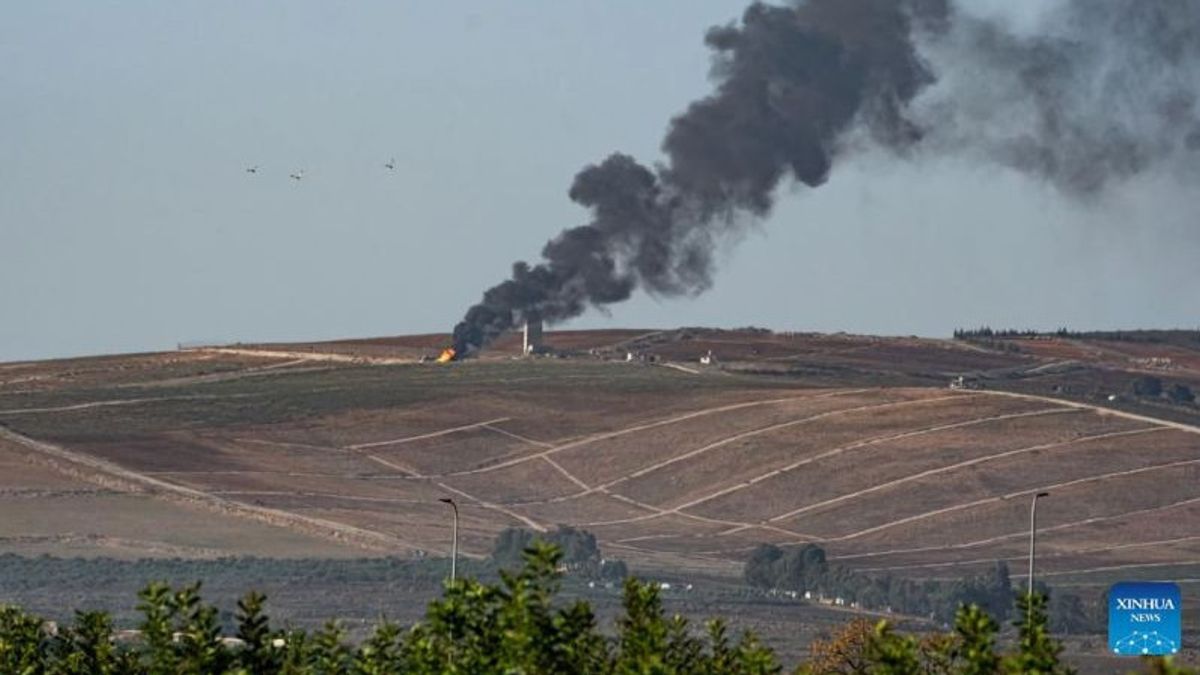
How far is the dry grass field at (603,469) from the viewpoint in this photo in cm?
14738

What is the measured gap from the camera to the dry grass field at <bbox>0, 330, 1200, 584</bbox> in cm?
14738

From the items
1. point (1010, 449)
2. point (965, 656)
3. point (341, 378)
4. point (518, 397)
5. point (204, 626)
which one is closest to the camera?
point (965, 656)

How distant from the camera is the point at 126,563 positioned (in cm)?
13588

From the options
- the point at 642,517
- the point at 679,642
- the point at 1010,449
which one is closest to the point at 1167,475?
the point at 1010,449

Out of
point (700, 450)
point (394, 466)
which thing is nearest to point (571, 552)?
point (394, 466)

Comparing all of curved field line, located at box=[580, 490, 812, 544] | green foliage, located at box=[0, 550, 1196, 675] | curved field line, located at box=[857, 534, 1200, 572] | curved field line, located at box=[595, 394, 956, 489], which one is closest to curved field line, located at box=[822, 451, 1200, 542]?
curved field line, located at box=[580, 490, 812, 544]

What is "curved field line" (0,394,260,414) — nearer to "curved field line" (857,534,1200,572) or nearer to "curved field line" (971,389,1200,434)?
"curved field line" (971,389,1200,434)

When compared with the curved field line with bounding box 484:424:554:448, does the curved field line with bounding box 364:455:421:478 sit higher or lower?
lower

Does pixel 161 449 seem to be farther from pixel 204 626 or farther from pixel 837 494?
pixel 204 626

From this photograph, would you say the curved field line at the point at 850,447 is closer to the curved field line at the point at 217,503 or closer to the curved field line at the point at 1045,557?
the curved field line at the point at 1045,557

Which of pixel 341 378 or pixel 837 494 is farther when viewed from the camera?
pixel 341 378

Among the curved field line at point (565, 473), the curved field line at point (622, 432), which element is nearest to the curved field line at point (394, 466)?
the curved field line at point (622, 432)

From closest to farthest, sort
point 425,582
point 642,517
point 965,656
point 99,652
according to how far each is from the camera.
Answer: point 965,656 < point 99,652 < point 425,582 < point 642,517

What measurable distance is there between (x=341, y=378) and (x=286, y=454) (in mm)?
28536
